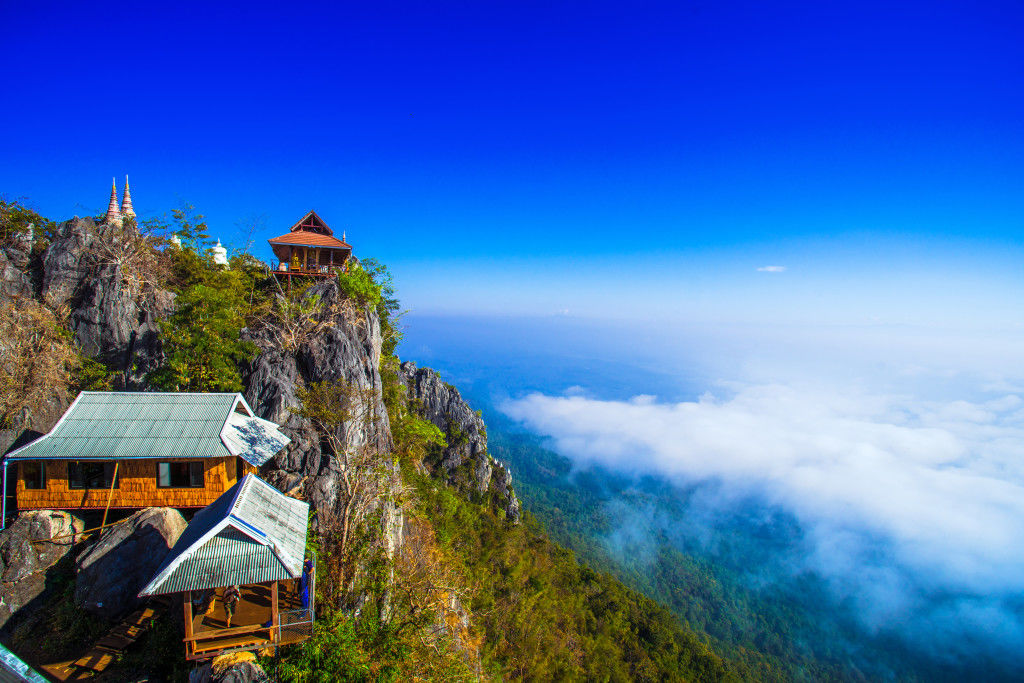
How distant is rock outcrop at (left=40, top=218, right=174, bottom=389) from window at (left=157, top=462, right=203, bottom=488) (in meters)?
6.64

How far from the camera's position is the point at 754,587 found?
101 metres

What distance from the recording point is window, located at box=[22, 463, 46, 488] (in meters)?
14.3

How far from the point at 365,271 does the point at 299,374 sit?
9.10m

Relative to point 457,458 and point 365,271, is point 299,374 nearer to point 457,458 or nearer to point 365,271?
point 365,271

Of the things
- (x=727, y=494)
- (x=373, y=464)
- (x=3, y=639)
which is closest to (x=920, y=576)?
(x=727, y=494)

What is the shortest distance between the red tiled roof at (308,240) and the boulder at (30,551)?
16.4 meters

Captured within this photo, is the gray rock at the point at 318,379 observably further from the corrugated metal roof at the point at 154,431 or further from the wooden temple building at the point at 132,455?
the wooden temple building at the point at 132,455

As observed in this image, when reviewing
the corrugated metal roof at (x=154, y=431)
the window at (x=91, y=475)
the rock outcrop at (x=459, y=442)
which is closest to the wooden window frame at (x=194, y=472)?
the corrugated metal roof at (x=154, y=431)

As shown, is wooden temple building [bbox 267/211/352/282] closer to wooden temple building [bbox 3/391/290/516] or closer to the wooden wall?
wooden temple building [bbox 3/391/290/516]

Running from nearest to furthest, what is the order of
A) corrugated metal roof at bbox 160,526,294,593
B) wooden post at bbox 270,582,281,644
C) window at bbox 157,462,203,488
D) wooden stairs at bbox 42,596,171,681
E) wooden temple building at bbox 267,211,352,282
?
corrugated metal roof at bbox 160,526,294,593
wooden post at bbox 270,582,281,644
wooden stairs at bbox 42,596,171,681
window at bbox 157,462,203,488
wooden temple building at bbox 267,211,352,282

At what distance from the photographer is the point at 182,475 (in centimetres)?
1502

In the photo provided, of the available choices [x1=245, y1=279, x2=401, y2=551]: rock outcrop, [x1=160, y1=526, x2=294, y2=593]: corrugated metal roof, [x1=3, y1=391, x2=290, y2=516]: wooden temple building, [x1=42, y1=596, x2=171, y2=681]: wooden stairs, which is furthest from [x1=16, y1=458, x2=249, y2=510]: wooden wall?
[x1=160, y1=526, x2=294, y2=593]: corrugated metal roof

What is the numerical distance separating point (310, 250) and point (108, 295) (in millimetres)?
9940

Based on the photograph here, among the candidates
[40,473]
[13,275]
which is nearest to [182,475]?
[40,473]
